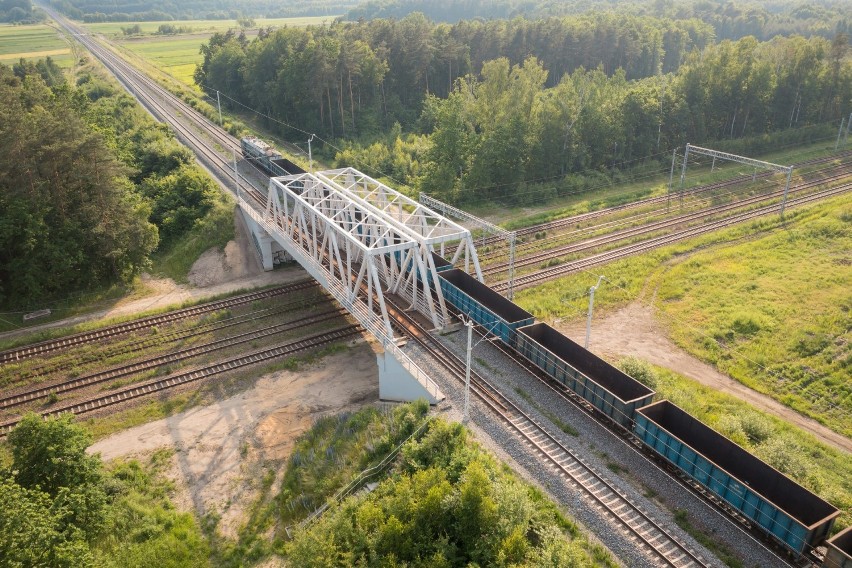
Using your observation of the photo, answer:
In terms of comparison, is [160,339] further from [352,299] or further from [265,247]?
[352,299]

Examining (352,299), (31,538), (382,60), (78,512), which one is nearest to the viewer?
(31,538)

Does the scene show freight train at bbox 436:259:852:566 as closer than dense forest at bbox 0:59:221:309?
Yes

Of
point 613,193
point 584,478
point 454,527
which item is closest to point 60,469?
point 454,527

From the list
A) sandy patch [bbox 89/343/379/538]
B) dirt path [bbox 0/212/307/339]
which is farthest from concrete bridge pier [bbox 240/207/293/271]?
sandy patch [bbox 89/343/379/538]

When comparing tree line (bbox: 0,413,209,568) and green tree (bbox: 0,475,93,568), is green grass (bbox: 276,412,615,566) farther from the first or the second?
green tree (bbox: 0,475,93,568)

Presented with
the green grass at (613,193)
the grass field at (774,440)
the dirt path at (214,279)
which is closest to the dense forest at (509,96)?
the green grass at (613,193)

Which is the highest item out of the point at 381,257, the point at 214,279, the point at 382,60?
the point at 382,60

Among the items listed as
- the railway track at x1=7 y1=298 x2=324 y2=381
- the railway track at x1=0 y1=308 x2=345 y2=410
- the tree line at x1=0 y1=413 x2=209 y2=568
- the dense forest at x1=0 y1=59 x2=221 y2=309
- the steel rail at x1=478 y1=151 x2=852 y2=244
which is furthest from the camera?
the steel rail at x1=478 y1=151 x2=852 y2=244
